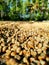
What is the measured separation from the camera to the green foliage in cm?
4222

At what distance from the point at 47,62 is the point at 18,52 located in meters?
1.06

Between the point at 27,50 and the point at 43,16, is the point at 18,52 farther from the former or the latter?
the point at 43,16

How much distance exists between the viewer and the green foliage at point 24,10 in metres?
42.2

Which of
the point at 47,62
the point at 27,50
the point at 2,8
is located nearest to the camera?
the point at 47,62

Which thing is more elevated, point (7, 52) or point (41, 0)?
point (7, 52)

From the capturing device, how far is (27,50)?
17.7 ft

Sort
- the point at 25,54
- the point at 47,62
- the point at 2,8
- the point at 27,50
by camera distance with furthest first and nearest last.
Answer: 1. the point at 2,8
2. the point at 27,50
3. the point at 25,54
4. the point at 47,62

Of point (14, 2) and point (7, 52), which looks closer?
point (7, 52)

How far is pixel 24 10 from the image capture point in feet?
142

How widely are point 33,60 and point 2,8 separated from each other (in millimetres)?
38254

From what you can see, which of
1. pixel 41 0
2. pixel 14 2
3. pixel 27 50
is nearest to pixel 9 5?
pixel 14 2

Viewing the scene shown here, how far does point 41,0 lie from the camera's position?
43375 mm

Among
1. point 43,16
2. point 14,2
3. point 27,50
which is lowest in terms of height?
point 43,16

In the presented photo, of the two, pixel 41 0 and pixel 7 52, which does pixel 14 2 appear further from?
pixel 7 52
